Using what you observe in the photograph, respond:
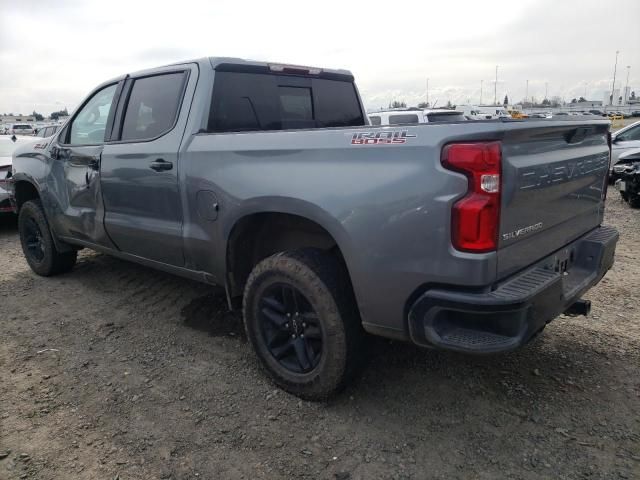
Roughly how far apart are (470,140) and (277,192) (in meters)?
1.10

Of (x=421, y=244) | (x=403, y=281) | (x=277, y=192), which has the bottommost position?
(x=403, y=281)

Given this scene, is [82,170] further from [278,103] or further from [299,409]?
[299,409]

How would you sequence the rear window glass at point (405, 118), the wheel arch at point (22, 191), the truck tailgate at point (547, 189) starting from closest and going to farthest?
the truck tailgate at point (547, 189)
the wheel arch at point (22, 191)
the rear window glass at point (405, 118)

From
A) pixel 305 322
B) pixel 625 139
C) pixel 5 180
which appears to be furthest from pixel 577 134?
pixel 625 139

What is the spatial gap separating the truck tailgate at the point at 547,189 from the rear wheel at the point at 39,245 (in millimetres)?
4611

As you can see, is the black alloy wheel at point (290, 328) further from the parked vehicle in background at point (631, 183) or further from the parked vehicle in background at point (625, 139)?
the parked vehicle in background at point (625, 139)

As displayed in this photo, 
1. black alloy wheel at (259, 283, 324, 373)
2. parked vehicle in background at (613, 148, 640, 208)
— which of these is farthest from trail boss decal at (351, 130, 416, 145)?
parked vehicle in background at (613, 148, 640, 208)

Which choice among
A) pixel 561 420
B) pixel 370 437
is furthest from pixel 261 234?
pixel 561 420

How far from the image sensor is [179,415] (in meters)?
2.94

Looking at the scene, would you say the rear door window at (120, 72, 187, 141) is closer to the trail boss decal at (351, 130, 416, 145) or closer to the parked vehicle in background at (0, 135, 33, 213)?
the trail boss decal at (351, 130, 416, 145)

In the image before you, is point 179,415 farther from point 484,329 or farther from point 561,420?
point 561,420

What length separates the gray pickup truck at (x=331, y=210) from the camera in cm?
224

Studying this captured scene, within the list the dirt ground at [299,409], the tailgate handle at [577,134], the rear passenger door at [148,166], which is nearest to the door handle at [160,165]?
the rear passenger door at [148,166]

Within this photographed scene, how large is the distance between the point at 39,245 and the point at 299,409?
160 inches
